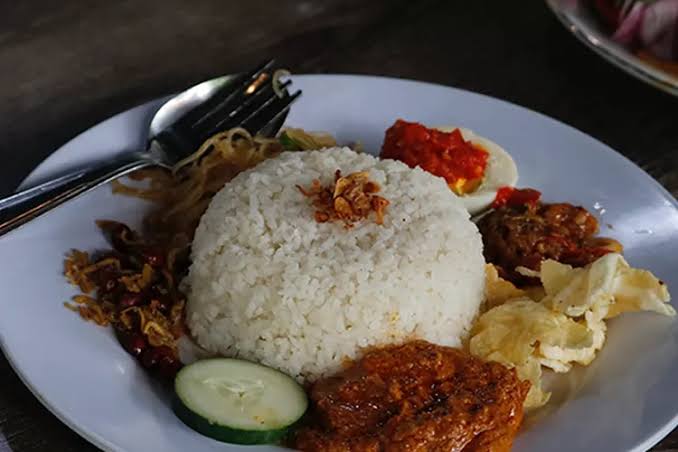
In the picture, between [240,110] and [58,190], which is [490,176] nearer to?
[240,110]

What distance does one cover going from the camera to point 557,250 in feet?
9.01

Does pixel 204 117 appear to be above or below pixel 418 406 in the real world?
above

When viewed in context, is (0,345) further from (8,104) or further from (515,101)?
(515,101)

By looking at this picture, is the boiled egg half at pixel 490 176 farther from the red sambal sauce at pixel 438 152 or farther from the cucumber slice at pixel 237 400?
the cucumber slice at pixel 237 400

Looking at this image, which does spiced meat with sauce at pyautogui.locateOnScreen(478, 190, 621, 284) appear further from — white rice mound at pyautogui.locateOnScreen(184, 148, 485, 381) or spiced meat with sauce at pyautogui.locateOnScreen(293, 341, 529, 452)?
spiced meat with sauce at pyautogui.locateOnScreen(293, 341, 529, 452)

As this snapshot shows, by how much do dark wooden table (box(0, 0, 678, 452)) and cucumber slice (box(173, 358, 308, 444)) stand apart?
1.31m

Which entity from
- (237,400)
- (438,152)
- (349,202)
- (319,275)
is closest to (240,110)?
(438,152)

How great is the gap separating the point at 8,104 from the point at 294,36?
3.71 ft

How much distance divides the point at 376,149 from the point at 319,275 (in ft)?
2.73

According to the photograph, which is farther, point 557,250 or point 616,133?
point 616,133

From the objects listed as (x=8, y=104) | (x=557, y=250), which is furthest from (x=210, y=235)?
(x=8, y=104)

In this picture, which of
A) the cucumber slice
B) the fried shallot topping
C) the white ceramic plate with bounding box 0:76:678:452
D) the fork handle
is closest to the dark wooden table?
the white ceramic plate with bounding box 0:76:678:452

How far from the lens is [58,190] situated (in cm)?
258

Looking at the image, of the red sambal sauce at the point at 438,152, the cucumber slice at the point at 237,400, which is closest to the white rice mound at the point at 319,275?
the cucumber slice at the point at 237,400
